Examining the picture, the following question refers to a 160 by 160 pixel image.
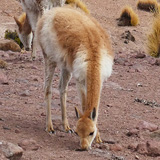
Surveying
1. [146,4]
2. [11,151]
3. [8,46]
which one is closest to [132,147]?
[11,151]

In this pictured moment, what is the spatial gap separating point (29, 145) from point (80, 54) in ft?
3.81

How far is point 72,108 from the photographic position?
695cm

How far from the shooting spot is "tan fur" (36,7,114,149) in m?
4.71

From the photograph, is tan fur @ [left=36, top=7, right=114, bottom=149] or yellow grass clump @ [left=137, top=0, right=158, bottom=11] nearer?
tan fur @ [left=36, top=7, right=114, bottom=149]

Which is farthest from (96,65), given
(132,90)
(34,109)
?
(132,90)

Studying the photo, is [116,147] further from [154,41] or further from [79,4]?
[79,4]

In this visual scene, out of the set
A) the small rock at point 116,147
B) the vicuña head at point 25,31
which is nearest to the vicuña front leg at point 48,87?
the small rock at point 116,147

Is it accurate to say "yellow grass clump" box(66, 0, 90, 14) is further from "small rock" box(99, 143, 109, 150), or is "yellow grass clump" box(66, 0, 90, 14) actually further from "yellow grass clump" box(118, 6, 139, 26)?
"small rock" box(99, 143, 109, 150)

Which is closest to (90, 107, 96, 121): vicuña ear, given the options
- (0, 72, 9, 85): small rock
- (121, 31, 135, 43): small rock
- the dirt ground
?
the dirt ground

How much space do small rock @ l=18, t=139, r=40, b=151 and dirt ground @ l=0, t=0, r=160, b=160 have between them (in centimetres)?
6

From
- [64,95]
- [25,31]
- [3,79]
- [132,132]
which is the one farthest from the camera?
[25,31]

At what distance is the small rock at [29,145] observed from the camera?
481cm

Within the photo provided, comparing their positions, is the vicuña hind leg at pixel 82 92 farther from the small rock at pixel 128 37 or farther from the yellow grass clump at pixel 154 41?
the small rock at pixel 128 37

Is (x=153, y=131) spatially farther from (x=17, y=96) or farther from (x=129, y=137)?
(x=17, y=96)
